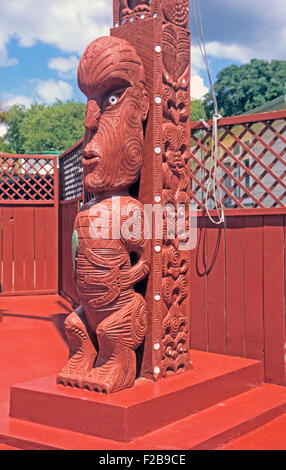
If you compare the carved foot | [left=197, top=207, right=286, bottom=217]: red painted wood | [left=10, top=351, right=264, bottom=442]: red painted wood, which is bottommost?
[left=10, top=351, right=264, bottom=442]: red painted wood

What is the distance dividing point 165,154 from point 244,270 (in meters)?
1.22

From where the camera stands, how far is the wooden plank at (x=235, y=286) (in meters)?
3.96

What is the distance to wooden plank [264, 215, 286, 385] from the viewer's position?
12.3 feet

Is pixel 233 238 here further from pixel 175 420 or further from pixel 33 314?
pixel 33 314

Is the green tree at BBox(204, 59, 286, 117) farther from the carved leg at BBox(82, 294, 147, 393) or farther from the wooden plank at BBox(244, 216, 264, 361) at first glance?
the carved leg at BBox(82, 294, 147, 393)

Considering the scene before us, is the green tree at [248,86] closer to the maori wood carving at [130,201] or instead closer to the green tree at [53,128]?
the green tree at [53,128]

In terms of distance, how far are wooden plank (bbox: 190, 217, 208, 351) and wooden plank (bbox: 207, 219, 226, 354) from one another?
0.13 ft

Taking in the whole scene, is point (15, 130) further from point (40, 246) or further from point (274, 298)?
point (274, 298)

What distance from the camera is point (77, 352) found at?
3.10 metres

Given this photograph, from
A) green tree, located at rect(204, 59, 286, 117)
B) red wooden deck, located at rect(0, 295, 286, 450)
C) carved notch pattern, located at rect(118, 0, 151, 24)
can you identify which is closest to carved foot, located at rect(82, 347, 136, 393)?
red wooden deck, located at rect(0, 295, 286, 450)

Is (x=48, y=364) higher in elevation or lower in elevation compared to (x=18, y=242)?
lower

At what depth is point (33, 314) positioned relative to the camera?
6.91 meters

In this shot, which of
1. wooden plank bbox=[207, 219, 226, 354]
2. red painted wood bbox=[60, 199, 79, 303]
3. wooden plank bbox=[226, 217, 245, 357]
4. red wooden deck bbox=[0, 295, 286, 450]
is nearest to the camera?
red wooden deck bbox=[0, 295, 286, 450]

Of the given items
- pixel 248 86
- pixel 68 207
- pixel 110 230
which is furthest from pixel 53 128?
pixel 110 230
